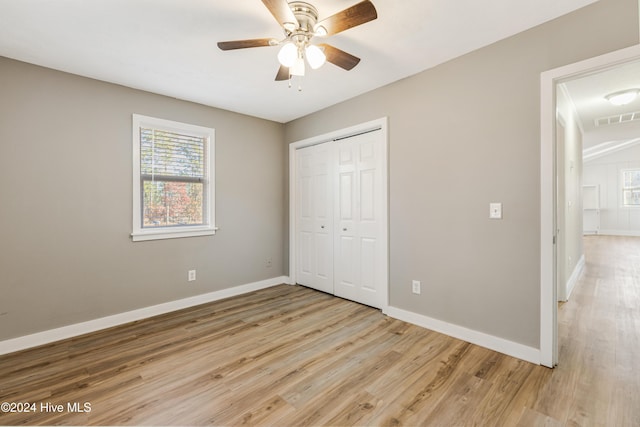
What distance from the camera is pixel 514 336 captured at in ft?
7.51

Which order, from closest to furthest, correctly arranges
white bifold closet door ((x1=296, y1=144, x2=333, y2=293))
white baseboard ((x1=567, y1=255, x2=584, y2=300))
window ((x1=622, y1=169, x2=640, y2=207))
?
white baseboard ((x1=567, y1=255, x2=584, y2=300)), white bifold closet door ((x1=296, y1=144, x2=333, y2=293)), window ((x1=622, y1=169, x2=640, y2=207))

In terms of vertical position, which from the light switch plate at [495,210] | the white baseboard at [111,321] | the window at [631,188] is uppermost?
the window at [631,188]

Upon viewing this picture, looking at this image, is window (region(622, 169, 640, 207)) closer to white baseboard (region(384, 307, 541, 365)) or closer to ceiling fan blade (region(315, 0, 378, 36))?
white baseboard (region(384, 307, 541, 365))

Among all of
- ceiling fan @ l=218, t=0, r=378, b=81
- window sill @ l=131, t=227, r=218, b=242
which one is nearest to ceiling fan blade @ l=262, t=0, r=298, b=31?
ceiling fan @ l=218, t=0, r=378, b=81

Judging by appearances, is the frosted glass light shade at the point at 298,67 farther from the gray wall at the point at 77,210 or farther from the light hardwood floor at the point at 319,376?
the light hardwood floor at the point at 319,376

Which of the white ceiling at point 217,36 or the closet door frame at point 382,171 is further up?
the white ceiling at point 217,36

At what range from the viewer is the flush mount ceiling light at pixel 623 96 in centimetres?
318

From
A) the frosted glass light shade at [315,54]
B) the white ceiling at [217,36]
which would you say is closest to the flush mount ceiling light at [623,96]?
the white ceiling at [217,36]

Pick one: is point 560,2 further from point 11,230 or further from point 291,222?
point 11,230

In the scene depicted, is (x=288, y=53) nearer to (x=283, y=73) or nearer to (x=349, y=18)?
(x=349, y=18)

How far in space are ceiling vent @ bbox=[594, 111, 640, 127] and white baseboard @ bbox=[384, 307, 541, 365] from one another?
4.20 meters

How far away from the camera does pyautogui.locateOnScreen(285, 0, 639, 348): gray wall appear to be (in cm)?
212

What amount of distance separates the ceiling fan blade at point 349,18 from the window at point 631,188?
1274cm

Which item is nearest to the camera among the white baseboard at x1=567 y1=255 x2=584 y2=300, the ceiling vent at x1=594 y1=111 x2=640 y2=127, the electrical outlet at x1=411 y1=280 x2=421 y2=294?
the electrical outlet at x1=411 y1=280 x2=421 y2=294
